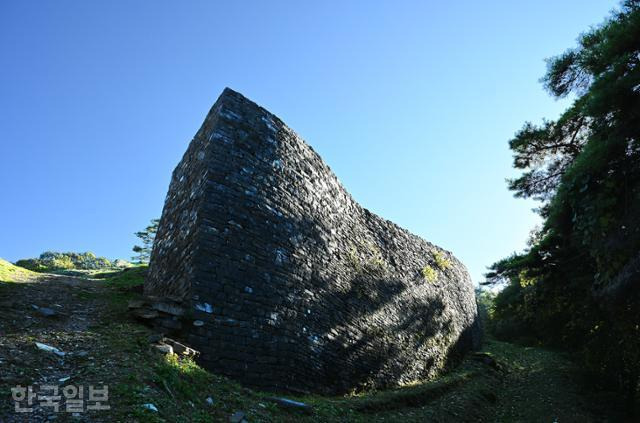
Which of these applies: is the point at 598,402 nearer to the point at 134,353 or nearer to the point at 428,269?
the point at 428,269

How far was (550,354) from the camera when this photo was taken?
1723 centimetres

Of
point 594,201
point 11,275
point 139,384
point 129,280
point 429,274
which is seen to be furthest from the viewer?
point 429,274

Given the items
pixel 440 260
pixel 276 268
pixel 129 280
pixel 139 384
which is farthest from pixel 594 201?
pixel 129 280

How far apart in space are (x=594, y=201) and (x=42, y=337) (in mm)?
8297

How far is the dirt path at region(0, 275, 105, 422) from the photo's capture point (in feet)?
13.4

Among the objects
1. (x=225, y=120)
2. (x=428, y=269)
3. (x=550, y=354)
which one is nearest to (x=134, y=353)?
(x=225, y=120)

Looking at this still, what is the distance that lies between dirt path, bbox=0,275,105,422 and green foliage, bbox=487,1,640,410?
7368 millimetres

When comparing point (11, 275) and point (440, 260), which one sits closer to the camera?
point (11, 275)

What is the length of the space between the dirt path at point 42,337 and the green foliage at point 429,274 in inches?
419

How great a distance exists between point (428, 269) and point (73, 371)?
1257 centimetres
